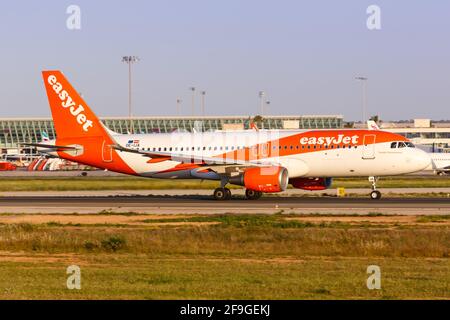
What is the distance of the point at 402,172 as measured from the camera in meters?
53.8

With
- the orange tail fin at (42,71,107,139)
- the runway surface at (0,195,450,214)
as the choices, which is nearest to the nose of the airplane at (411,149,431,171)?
the runway surface at (0,195,450,214)

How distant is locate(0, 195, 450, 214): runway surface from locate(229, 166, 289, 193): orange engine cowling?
2.95 ft

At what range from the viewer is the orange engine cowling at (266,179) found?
51656 mm

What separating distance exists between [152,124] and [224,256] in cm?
16335

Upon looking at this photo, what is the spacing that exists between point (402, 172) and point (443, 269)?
29295 mm

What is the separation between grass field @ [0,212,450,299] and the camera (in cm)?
2109

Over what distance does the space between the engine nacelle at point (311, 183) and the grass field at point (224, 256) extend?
46.4 feet

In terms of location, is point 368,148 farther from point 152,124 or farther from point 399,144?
point 152,124

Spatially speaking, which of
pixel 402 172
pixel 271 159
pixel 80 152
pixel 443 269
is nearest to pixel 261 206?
pixel 271 159

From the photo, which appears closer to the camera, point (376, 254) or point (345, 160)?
point (376, 254)

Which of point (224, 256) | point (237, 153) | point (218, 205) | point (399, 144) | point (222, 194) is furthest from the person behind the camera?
point (237, 153)

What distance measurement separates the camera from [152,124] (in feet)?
627

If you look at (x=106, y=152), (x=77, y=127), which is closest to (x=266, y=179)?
(x=106, y=152)

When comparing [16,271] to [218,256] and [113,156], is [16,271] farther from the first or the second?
[113,156]
